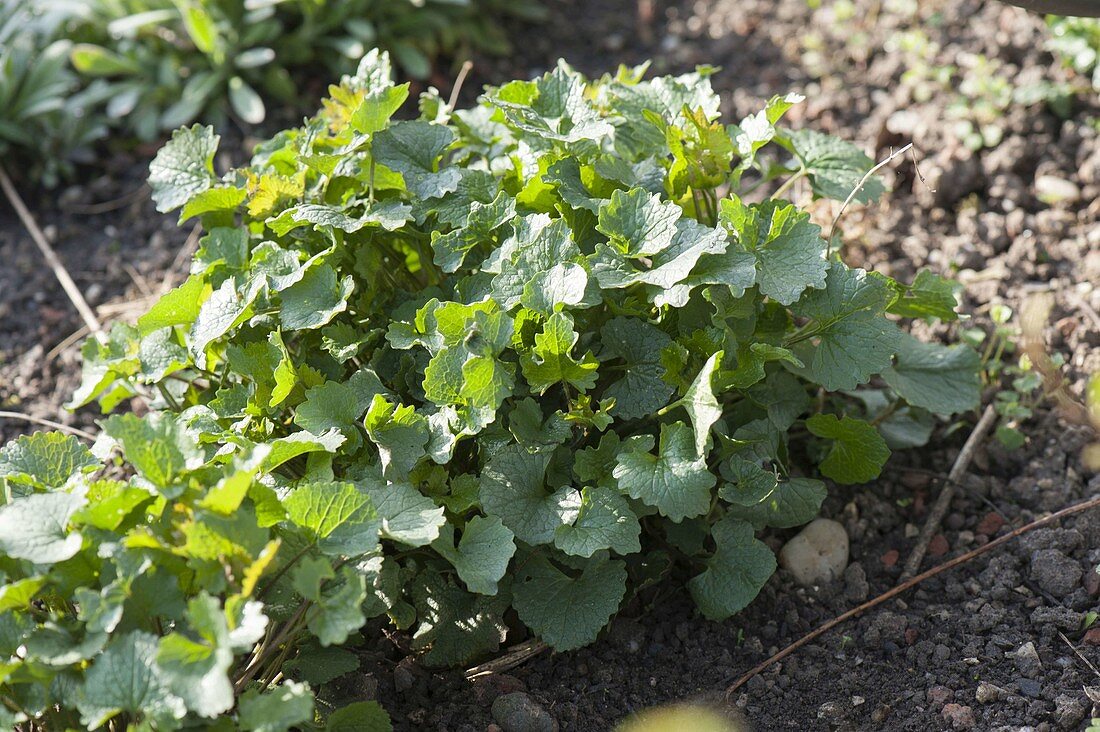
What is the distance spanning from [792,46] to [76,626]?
3.21m

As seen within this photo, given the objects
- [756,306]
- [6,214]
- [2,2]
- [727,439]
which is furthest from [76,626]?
[2,2]

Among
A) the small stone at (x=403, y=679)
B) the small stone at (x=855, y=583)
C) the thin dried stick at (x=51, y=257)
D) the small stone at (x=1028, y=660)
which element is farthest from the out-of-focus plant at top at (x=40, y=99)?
the small stone at (x=1028, y=660)

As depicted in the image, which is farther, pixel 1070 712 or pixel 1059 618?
pixel 1059 618

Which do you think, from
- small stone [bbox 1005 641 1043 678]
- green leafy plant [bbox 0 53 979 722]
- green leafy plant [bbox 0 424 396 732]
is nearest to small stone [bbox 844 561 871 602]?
green leafy plant [bbox 0 53 979 722]

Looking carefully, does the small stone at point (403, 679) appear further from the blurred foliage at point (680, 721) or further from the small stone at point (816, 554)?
the small stone at point (816, 554)

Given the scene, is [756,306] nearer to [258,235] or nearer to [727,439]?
[727,439]

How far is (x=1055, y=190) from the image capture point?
300 cm

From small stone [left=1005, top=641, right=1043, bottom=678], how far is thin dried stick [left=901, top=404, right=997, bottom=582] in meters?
0.28

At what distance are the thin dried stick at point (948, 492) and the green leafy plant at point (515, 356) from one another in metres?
0.22

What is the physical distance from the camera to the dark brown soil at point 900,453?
1964 millimetres

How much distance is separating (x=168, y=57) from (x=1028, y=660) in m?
3.20

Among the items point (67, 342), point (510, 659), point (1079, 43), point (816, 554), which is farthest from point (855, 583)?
point (67, 342)

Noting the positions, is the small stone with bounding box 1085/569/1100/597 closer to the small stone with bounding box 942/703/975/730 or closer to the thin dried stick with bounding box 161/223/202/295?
the small stone with bounding box 942/703/975/730

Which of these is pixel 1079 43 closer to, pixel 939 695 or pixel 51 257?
pixel 939 695
